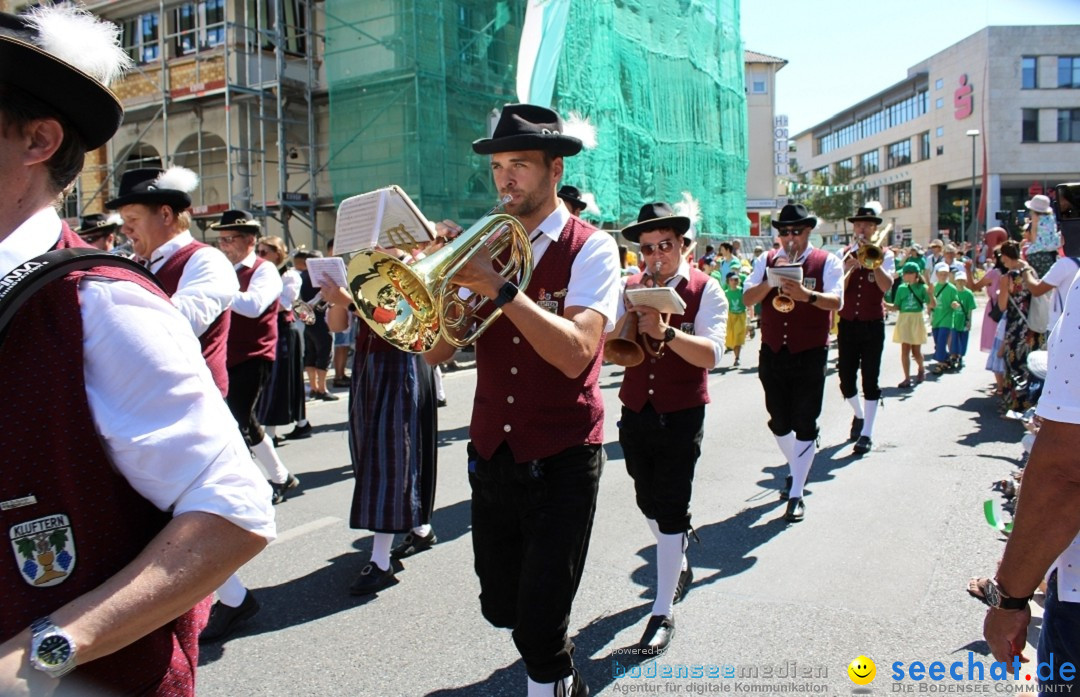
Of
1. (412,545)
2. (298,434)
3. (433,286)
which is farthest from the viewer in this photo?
(298,434)

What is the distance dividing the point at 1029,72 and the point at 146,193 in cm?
5956

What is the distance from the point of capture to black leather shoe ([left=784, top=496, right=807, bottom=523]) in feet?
17.0

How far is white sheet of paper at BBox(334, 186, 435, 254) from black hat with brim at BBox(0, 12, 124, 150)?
1.99m

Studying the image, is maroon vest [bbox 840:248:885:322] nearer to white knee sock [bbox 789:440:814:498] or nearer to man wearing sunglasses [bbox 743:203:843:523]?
man wearing sunglasses [bbox 743:203:843:523]

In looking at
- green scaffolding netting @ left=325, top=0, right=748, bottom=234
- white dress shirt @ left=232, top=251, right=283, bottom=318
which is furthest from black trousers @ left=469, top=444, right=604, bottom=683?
green scaffolding netting @ left=325, top=0, right=748, bottom=234

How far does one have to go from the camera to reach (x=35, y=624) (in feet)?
3.65

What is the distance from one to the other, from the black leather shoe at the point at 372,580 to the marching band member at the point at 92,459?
2971mm

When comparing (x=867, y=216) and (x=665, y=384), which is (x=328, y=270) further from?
(x=867, y=216)

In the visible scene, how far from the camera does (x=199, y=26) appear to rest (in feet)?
58.4

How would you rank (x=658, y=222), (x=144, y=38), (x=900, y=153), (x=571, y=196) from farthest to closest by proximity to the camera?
1. (x=900, y=153)
2. (x=144, y=38)
3. (x=571, y=196)
4. (x=658, y=222)

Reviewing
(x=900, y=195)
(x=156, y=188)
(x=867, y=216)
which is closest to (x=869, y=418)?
(x=867, y=216)

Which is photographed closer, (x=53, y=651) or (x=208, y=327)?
(x=53, y=651)

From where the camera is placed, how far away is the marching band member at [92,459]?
3.78ft

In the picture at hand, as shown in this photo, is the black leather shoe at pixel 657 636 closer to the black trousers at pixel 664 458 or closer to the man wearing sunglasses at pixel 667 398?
the man wearing sunglasses at pixel 667 398
